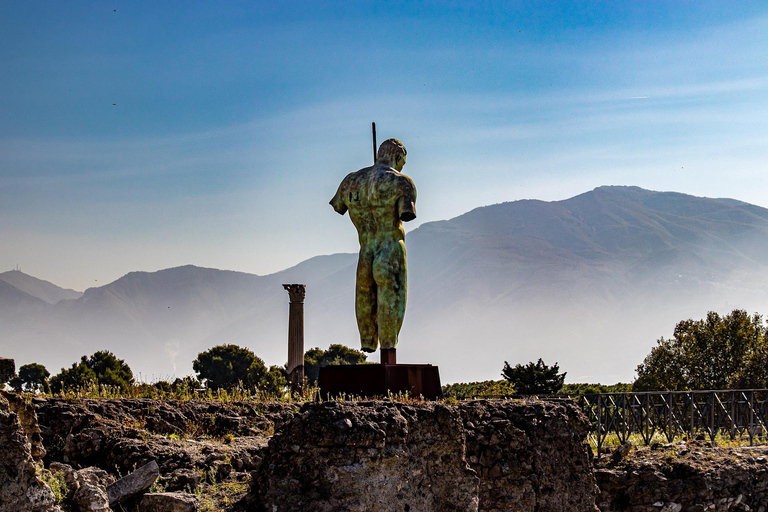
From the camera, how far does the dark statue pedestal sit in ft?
39.6

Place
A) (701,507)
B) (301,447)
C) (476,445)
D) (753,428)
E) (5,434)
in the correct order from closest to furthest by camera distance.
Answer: (5,434), (301,447), (476,445), (701,507), (753,428)

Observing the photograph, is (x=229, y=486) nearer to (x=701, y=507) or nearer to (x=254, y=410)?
(x=254, y=410)

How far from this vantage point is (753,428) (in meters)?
21.3

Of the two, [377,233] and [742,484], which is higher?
[377,233]

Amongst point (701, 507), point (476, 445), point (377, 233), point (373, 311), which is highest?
point (377, 233)

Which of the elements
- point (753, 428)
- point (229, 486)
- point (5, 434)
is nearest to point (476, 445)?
point (229, 486)

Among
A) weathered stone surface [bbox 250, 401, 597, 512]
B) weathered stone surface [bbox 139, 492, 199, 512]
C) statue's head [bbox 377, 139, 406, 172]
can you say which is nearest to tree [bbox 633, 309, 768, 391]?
weathered stone surface [bbox 250, 401, 597, 512]

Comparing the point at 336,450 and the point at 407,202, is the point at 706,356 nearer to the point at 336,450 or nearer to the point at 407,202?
the point at 407,202

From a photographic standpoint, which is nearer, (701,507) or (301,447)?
(301,447)

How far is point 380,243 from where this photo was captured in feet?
45.6

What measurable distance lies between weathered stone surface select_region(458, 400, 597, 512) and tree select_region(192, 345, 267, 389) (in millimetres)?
41304

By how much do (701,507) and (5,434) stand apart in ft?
43.4

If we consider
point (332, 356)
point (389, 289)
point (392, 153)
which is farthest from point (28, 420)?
point (332, 356)

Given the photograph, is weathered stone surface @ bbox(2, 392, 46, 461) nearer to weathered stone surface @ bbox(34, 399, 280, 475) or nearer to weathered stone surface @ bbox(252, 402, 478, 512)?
weathered stone surface @ bbox(34, 399, 280, 475)
